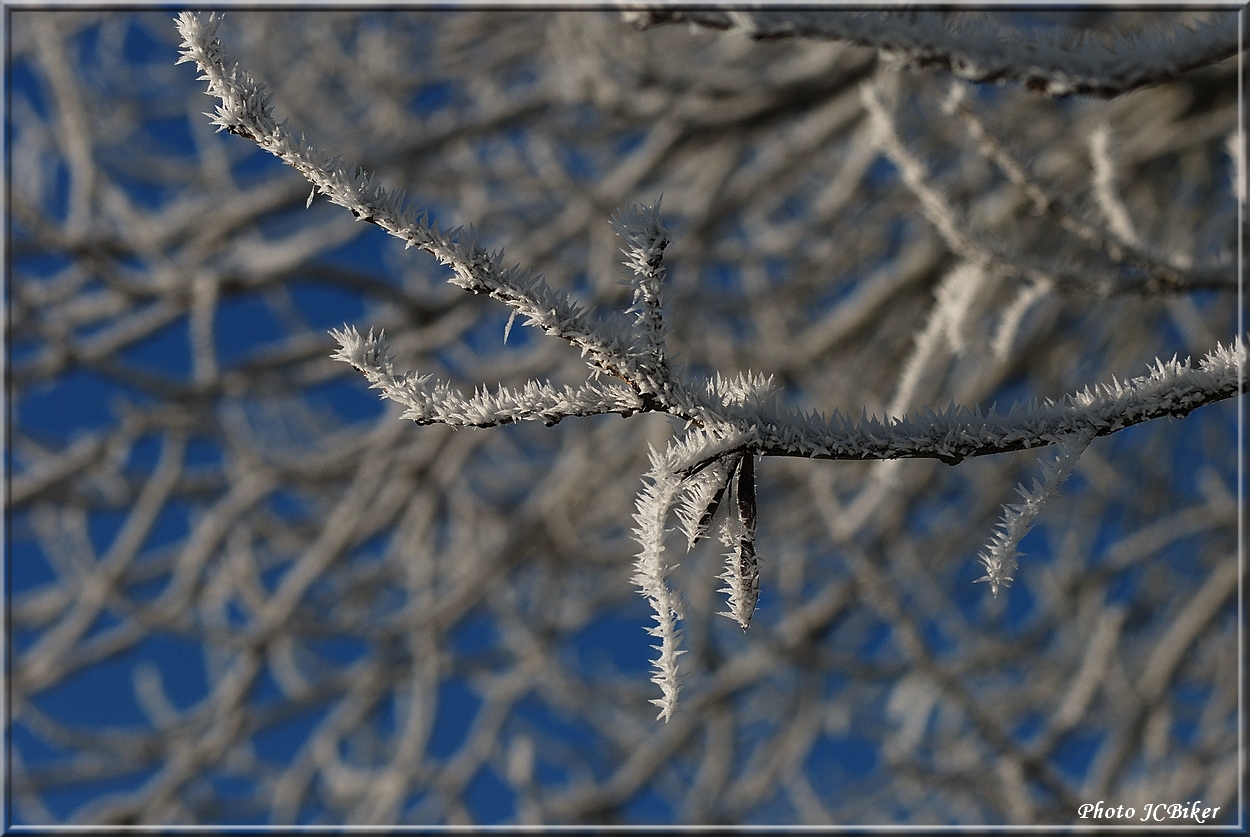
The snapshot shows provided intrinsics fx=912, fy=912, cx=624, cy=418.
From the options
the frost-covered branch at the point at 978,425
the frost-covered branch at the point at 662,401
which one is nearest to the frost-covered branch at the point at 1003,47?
the frost-covered branch at the point at 662,401

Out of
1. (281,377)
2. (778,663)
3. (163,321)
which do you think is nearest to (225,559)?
(281,377)

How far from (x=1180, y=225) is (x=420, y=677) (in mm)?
2361

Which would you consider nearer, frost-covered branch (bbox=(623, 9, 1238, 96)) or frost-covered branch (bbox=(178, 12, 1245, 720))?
frost-covered branch (bbox=(178, 12, 1245, 720))

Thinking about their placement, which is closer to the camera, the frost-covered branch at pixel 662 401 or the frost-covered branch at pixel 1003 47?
the frost-covered branch at pixel 662 401

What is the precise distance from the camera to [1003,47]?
66cm

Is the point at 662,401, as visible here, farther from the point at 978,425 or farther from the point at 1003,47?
the point at 1003,47

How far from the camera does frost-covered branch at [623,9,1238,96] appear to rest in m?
0.65

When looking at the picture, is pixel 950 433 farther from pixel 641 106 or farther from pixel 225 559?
pixel 225 559

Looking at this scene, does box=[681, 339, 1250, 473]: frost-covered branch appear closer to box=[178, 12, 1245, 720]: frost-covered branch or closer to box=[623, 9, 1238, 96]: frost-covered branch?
box=[178, 12, 1245, 720]: frost-covered branch

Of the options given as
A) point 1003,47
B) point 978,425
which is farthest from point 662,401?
point 1003,47

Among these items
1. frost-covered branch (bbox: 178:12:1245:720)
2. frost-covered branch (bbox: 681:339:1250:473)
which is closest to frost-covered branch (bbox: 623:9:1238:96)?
frost-covered branch (bbox: 178:12:1245:720)

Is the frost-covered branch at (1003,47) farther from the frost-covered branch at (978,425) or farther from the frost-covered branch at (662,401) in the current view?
the frost-covered branch at (978,425)

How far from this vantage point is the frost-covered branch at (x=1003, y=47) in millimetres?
651

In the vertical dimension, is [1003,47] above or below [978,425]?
above
